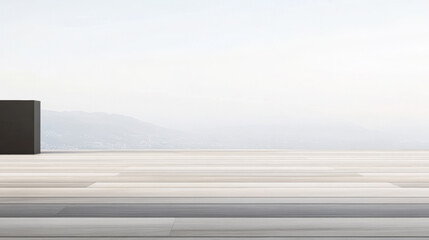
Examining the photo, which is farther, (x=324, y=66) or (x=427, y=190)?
(x=324, y=66)

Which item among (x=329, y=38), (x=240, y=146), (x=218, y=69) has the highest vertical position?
(x=329, y=38)

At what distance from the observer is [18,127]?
14.2 ft

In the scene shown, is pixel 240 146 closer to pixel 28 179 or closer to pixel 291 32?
pixel 28 179

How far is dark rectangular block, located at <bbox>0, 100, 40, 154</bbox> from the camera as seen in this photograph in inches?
170

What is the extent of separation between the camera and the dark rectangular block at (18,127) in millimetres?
4309

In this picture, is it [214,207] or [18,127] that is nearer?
[214,207]

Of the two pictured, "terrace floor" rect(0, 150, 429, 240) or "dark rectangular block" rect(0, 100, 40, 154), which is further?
"dark rectangular block" rect(0, 100, 40, 154)

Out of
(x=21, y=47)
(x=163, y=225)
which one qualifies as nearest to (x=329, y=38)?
(x=21, y=47)

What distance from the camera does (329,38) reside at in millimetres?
11219

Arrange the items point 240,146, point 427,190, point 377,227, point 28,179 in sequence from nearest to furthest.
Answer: point 377,227 → point 427,190 → point 28,179 → point 240,146

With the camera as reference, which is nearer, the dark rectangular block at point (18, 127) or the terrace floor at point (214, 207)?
the terrace floor at point (214, 207)

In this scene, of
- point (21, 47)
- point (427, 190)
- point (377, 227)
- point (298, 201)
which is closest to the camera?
point (377, 227)

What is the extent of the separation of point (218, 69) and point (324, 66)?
86.5 inches

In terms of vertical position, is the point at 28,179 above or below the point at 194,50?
below
